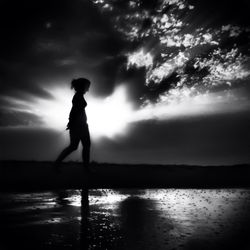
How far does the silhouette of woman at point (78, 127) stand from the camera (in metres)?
7.58

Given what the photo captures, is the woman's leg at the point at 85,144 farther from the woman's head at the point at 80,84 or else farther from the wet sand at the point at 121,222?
the wet sand at the point at 121,222

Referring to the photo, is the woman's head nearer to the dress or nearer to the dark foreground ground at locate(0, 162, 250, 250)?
the dress

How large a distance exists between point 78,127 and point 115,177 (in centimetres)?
157

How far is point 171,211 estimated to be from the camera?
4.31 meters

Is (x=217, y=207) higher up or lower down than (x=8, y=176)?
lower down

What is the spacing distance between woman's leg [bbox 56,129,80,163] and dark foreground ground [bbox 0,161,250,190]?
35 centimetres

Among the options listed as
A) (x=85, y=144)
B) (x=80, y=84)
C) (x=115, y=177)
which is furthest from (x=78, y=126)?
(x=115, y=177)

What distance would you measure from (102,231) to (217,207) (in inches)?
88.9

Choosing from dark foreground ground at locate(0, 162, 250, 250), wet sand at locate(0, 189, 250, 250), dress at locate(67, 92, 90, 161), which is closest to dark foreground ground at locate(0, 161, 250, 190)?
dark foreground ground at locate(0, 162, 250, 250)

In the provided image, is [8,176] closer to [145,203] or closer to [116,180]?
[116,180]

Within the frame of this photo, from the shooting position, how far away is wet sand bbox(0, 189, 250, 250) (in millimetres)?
2695

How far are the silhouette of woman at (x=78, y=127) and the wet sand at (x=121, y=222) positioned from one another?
207cm

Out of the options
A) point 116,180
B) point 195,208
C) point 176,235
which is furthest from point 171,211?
point 116,180

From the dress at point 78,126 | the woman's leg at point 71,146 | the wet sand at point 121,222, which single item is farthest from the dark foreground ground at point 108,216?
the dress at point 78,126
